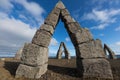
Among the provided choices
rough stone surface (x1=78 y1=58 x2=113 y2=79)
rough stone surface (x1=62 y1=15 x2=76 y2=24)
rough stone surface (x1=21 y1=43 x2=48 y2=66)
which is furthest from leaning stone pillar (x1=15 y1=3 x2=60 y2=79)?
rough stone surface (x1=78 y1=58 x2=113 y2=79)

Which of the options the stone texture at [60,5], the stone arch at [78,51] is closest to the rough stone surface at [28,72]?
the stone arch at [78,51]

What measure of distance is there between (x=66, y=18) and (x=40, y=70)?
3.52 meters

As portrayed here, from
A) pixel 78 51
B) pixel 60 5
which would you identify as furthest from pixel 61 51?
pixel 78 51

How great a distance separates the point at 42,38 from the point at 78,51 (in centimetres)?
215

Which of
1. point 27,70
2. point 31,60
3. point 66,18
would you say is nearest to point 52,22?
point 66,18

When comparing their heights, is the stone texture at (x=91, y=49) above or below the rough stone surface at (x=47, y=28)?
below

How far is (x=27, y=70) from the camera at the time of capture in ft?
21.6

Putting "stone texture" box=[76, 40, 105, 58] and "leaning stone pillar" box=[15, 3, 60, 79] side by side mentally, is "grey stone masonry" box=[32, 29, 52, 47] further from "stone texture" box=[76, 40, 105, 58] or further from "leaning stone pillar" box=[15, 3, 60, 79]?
"stone texture" box=[76, 40, 105, 58]

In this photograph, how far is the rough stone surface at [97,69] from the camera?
21.1ft

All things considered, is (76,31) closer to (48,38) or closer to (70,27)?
(70,27)

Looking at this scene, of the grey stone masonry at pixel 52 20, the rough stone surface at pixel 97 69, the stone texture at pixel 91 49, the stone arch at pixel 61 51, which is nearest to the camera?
the rough stone surface at pixel 97 69

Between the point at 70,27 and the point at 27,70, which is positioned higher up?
the point at 70,27

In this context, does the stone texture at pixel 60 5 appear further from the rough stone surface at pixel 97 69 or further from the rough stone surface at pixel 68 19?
the rough stone surface at pixel 97 69

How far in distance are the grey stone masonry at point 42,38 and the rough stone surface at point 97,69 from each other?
2.41 metres
